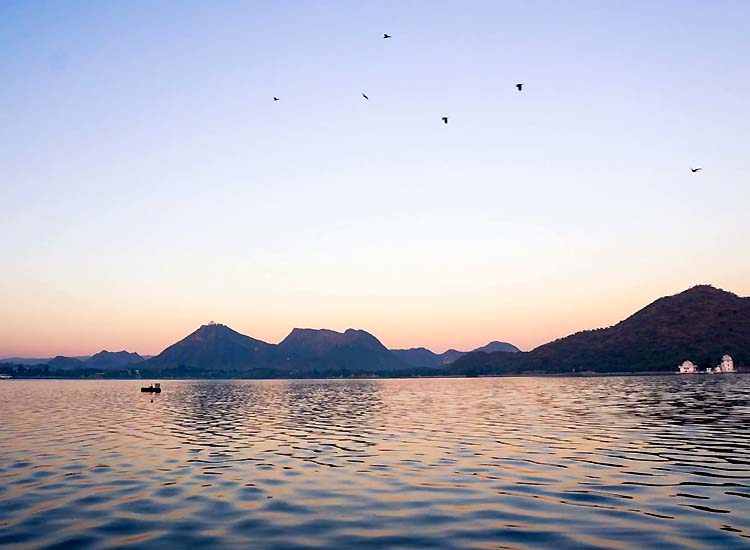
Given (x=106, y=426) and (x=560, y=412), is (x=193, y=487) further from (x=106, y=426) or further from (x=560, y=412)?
(x=560, y=412)

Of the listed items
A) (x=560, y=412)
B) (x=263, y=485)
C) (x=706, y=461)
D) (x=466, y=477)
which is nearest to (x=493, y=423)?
(x=560, y=412)

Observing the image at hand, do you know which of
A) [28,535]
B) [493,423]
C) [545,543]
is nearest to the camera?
[545,543]

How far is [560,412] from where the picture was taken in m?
79.3

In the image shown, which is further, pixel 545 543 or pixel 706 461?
pixel 706 461

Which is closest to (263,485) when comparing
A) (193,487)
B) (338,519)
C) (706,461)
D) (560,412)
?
(193,487)

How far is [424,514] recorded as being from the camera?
25.1 meters

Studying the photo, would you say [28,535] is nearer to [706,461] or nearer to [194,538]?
[194,538]

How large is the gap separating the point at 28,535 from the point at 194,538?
5.94m

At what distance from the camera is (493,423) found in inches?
2534

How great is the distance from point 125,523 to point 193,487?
7279 millimetres

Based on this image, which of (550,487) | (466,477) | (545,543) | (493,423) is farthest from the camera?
(493,423)

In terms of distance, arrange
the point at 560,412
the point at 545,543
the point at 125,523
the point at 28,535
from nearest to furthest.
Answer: the point at 545,543, the point at 28,535, the point at 125,523, the point at 560,412

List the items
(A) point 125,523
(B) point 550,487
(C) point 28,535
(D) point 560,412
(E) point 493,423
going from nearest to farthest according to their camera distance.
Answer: (C) point 28,535 < (A) point 125,523 < (B) point 550,487 < (E) point 493,423 < (D) point 560,412

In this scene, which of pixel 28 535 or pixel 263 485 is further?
pixel 263 485
